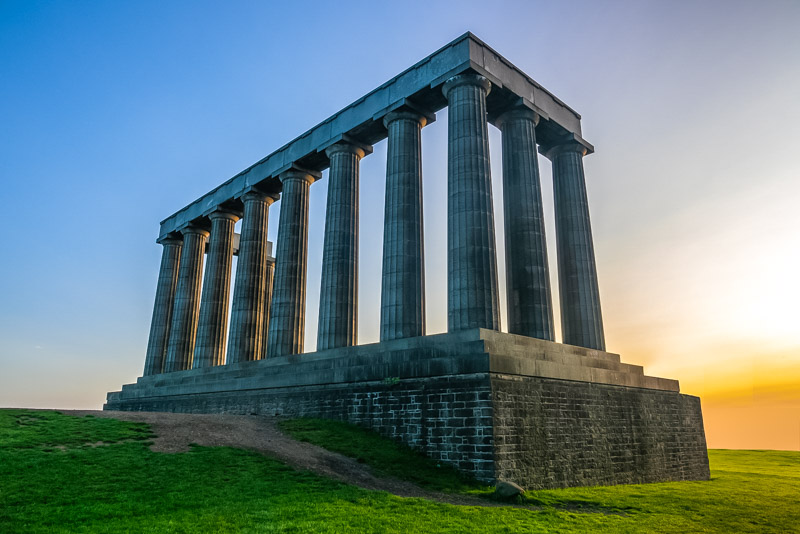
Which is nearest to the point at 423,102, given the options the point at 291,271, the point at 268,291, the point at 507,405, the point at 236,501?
the point at 291,271

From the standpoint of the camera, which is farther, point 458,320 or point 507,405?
point 458,320

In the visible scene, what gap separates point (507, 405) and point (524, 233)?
45.8ft

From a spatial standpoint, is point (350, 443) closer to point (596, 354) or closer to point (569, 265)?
point (596, 354)

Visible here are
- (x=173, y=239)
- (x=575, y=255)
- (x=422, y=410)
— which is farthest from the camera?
(x=173, y=239)

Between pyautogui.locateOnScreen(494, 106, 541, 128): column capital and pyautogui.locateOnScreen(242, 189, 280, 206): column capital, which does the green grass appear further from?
pyautogui.locateOnScreen(242, 189, 280, 206): column capital

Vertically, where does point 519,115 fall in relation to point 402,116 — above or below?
above

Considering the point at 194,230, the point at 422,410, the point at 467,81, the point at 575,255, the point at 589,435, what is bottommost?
the point at 589,435

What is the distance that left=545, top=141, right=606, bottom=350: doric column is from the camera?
36.1 m

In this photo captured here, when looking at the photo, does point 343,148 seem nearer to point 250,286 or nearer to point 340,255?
point 340,255

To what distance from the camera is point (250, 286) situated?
45125mm

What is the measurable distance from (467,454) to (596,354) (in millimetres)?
11732

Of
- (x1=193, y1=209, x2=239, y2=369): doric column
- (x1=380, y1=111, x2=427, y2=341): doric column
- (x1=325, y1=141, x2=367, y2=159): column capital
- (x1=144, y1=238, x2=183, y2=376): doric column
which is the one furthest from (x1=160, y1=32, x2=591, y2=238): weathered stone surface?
(x1=144, y1=238, x2=183, y2=376): doric column

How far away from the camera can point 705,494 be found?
74.4ft

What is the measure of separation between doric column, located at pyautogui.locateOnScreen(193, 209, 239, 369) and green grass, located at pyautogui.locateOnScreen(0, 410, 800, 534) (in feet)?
80.3
